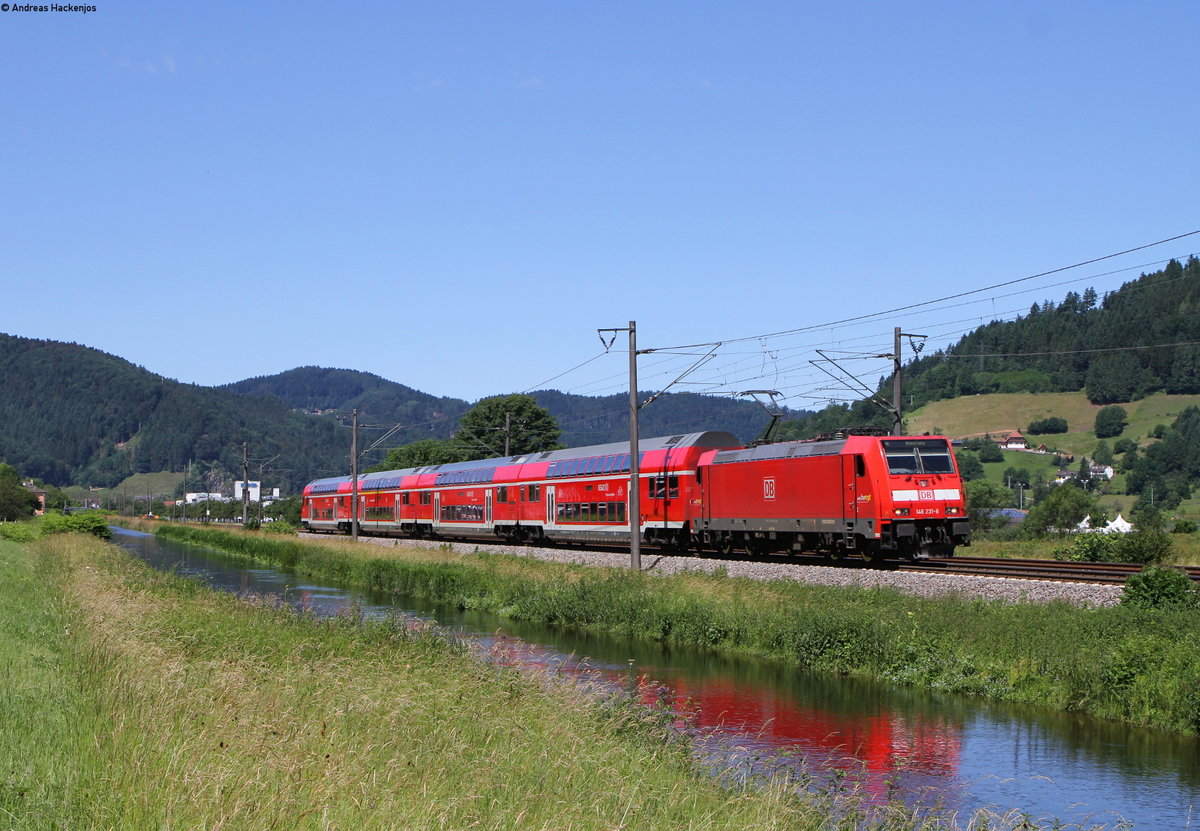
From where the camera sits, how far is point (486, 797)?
36.1 ft

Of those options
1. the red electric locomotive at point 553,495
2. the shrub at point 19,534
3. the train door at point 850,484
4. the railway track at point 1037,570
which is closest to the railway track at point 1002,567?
the railway track at point 1037,570

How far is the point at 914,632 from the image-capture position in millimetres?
26062

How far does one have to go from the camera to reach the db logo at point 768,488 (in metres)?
40.7

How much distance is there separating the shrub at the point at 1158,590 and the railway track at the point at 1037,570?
373 centimetres

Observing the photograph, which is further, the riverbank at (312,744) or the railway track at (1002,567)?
the railway track at (1002,567)

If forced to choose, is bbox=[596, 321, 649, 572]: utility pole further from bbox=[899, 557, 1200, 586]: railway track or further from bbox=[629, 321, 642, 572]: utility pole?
bbox=[899, 557, 1200, 586]: railway track

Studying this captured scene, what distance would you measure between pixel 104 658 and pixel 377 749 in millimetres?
5455

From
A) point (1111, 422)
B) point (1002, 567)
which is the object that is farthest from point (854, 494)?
point (1111, 422)

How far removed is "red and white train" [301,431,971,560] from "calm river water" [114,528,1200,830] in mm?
9456

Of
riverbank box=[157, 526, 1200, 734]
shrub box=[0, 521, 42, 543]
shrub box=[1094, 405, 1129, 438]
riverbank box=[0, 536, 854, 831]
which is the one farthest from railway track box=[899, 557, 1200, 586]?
shrub box=[1094, 405, 1129, 438]

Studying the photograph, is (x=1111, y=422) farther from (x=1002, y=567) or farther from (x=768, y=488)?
(x=1002, y=567)

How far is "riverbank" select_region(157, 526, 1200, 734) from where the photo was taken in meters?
21.2

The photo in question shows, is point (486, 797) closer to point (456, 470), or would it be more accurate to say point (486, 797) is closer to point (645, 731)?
point (645, 731)

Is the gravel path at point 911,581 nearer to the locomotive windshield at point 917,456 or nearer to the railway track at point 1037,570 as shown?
the railway track at point 1037,570
